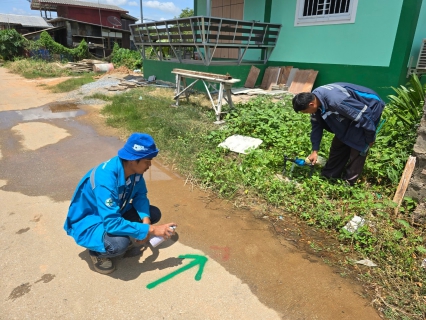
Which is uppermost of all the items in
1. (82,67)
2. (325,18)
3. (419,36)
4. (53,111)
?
(325,18)

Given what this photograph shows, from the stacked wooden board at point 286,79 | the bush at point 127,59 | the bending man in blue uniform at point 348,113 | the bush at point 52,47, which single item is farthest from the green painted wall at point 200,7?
the bush at point 52,47

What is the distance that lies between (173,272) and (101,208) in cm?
86

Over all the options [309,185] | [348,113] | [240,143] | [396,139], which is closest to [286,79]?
[240,143]

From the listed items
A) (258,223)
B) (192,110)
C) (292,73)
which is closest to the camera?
(258,223)

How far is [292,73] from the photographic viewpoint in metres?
8.60

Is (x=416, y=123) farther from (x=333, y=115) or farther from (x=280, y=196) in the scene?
(x=280, y=196)

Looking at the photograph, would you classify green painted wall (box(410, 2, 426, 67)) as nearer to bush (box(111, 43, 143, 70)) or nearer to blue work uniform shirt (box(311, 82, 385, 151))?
blue work uniform shirt (box(311, 82, 385, 151))

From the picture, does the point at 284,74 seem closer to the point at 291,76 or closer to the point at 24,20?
the point at 291,76

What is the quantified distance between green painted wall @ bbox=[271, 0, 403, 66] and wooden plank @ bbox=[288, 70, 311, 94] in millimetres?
375

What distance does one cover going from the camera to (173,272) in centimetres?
254

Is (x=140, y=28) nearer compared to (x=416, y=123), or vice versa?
(x=416, y=123)

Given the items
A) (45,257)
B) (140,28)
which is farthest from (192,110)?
(140,28)

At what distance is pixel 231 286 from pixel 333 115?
2.17m

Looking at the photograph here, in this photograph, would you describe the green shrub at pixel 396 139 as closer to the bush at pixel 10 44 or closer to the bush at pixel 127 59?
the bush at pixel 127 59
